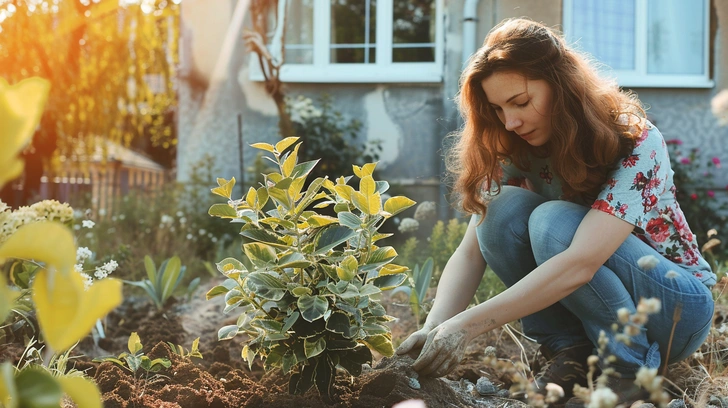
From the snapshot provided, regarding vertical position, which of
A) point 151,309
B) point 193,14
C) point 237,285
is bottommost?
point 151,309

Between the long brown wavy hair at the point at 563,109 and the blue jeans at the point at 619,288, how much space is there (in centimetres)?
10

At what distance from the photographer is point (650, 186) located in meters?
1.80

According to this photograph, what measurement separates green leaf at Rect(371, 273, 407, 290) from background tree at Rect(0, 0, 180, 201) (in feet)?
19.5

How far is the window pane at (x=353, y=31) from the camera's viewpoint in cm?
687

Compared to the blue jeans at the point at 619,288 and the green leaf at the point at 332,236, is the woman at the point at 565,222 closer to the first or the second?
the blue jeans at the point at 619,288

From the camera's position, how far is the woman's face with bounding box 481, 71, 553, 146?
1804 mm

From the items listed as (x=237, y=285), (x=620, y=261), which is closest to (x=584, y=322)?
(x=620, y=261)

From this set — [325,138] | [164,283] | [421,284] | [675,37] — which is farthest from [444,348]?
[675,37]

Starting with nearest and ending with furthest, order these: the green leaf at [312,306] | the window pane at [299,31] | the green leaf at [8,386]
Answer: the green leaf at [8,386]
the green leaf at [312,306]
the window pane at [299,31]

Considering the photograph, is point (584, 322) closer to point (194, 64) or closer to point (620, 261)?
point (620, 261)

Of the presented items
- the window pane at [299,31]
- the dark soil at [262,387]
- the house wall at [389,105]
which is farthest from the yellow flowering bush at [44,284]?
the window pane at [299,31]

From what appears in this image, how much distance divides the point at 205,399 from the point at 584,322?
1.05 m

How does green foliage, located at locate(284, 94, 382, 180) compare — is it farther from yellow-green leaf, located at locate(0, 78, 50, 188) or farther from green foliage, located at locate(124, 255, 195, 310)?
yellow-green leaf, located at locate(0, 78, 50, 188)

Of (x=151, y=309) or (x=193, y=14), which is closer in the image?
(x=151, y=309)
